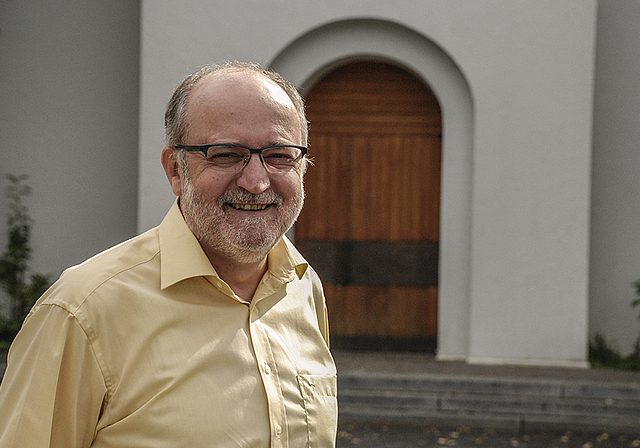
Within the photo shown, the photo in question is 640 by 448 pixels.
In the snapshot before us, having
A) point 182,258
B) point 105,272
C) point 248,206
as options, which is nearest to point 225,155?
point 248,206

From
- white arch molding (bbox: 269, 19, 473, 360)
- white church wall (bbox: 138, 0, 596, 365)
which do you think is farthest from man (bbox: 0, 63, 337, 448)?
white arch molding (bbox: 269, 19, 473, 360)

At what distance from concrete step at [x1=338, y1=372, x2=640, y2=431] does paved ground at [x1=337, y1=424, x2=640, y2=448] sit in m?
0.13

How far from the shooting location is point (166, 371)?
59.6 inches

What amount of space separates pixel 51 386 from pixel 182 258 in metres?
0.38

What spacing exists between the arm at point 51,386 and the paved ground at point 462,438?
14.8 feet

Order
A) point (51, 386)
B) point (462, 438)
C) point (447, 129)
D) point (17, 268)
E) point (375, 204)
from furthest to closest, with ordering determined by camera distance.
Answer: point (17, 268) → point (375, 204) → point (447, 129) → point (462, 438) → point (51, 386)

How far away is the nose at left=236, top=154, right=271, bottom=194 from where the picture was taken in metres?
1.65

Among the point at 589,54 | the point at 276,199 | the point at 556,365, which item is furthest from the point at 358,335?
the point at 276,199

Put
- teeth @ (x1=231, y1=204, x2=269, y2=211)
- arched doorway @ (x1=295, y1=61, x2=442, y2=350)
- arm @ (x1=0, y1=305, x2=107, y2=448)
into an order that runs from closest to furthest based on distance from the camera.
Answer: arm @ (x1=0, y1=305, x2=107, y2=448) < teeth @ (x1=231, y1=204, x2=269, y2=211) < arched doorway @ (x1=295, y1=61, x2=442, y2=350)

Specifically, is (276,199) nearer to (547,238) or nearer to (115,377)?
(115,377)

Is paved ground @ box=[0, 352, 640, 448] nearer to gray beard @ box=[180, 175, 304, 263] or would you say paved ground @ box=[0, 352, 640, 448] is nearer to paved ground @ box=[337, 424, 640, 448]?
paved ground @ box=[337, 424, 640, 448]

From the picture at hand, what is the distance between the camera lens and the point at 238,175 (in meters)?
1.66

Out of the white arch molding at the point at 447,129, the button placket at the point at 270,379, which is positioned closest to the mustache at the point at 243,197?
the button placket at the point at 270,379

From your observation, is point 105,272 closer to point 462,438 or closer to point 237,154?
point 237,154
